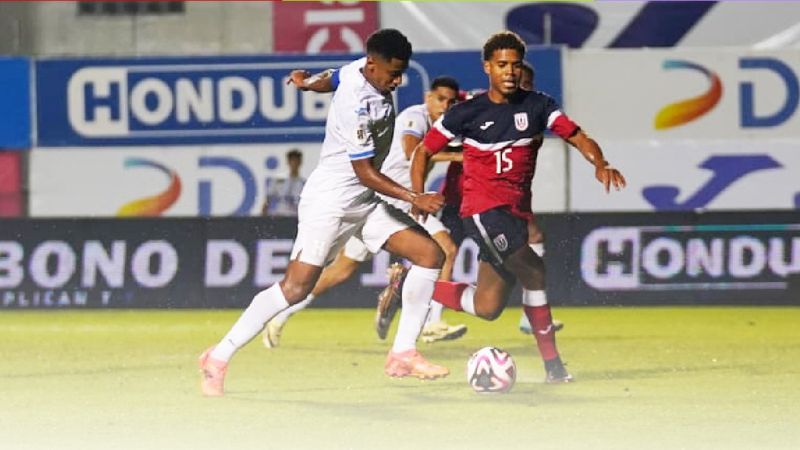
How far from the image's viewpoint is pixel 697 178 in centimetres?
2027

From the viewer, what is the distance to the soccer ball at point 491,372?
9562 mm

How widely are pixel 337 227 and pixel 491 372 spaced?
42.2 inches

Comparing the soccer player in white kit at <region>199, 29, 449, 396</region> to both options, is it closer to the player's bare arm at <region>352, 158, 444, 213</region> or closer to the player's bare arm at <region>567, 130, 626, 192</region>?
the player's bare arm at <region>352, 158, 444, 213</region>

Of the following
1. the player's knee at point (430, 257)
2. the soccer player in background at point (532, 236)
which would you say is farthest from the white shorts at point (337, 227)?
the soccer player in background at point (532, 236)

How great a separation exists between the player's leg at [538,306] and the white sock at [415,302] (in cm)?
43

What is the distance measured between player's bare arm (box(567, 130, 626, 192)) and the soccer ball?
105cm

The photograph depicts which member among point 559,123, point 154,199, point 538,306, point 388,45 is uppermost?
point 388,45

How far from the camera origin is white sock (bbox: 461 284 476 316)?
10.5 m

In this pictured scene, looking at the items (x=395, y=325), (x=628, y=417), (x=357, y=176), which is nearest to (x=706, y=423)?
(x=628, y=417)

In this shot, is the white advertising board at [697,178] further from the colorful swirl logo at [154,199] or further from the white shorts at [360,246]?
the white shorts at [360,246]

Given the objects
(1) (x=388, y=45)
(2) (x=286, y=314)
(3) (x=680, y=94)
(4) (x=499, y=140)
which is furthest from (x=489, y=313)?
(3) (x=680, y=94)

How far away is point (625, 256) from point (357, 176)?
313 inches

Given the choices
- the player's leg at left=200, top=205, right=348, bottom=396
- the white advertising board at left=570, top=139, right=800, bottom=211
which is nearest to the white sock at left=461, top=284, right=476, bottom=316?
the player's leg at left=200, top=205, right=348, bottom=396

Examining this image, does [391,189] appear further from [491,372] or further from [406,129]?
[406,129]
